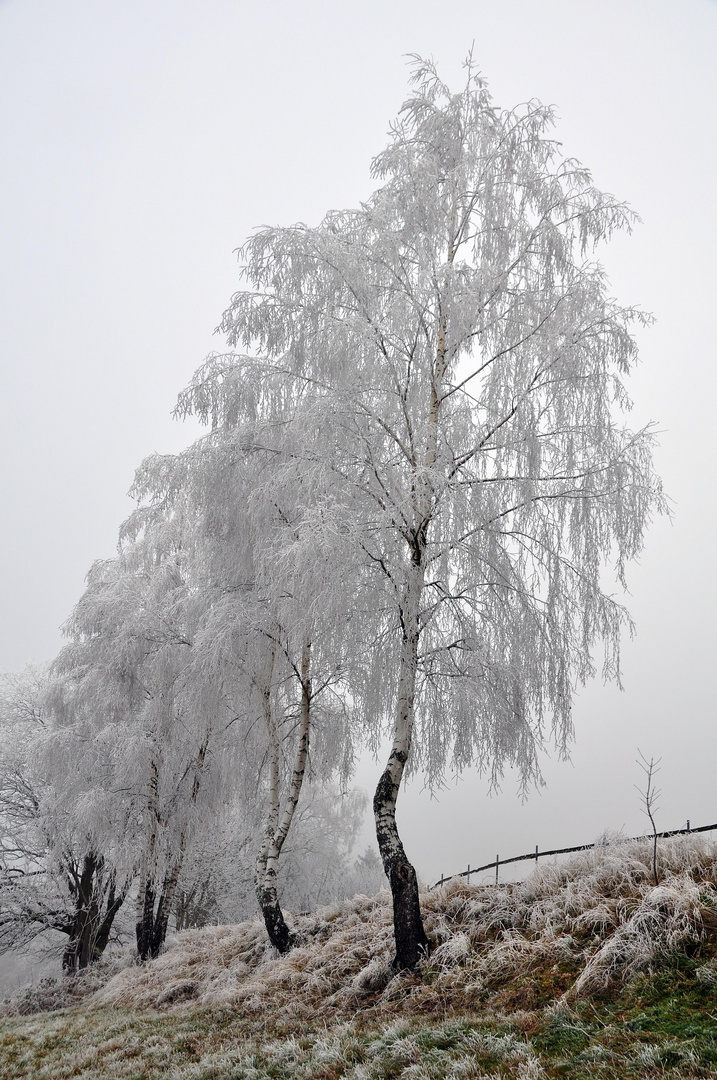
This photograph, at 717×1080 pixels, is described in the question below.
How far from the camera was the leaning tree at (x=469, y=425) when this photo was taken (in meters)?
7.21


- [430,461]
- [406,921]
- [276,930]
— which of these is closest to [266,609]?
[430,461]

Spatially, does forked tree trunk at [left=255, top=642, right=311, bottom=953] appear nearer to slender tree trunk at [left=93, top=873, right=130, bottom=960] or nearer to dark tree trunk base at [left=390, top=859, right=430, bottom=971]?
dark tree trunk base at [left=390, top=859, right=430, bottom=971]

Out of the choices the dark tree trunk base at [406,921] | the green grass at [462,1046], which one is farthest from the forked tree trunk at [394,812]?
the green grass at [462,1046]

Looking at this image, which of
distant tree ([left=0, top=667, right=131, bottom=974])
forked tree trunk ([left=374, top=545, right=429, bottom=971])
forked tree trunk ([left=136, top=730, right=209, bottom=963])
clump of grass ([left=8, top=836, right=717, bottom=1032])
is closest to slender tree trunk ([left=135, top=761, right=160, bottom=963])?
forked tree trunk ([left=136, top=730, right=209, bottom=963])

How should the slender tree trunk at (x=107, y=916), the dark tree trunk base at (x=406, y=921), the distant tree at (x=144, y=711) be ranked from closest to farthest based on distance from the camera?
the dark tree trunk base at (x=406, y=921), the distant tree at (x=144, y=711), the slender tree trunk at (x=107, y=916)

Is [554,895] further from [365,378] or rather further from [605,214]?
[605,214]

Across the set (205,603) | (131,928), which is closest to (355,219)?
(205,603)

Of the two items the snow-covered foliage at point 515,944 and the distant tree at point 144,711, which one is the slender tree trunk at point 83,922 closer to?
the distant tree at point 144,711

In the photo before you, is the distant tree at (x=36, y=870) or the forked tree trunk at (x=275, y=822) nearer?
the forked tree trunk at (x=275, y=822)

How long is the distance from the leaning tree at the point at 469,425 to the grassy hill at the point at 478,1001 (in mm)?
1010

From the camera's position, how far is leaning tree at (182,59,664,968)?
7.21 m

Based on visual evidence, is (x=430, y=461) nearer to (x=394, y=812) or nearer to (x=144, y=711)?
(x=394, y=812)

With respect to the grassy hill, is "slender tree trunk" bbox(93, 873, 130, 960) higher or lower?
lower

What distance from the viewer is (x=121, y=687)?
39.7ft
